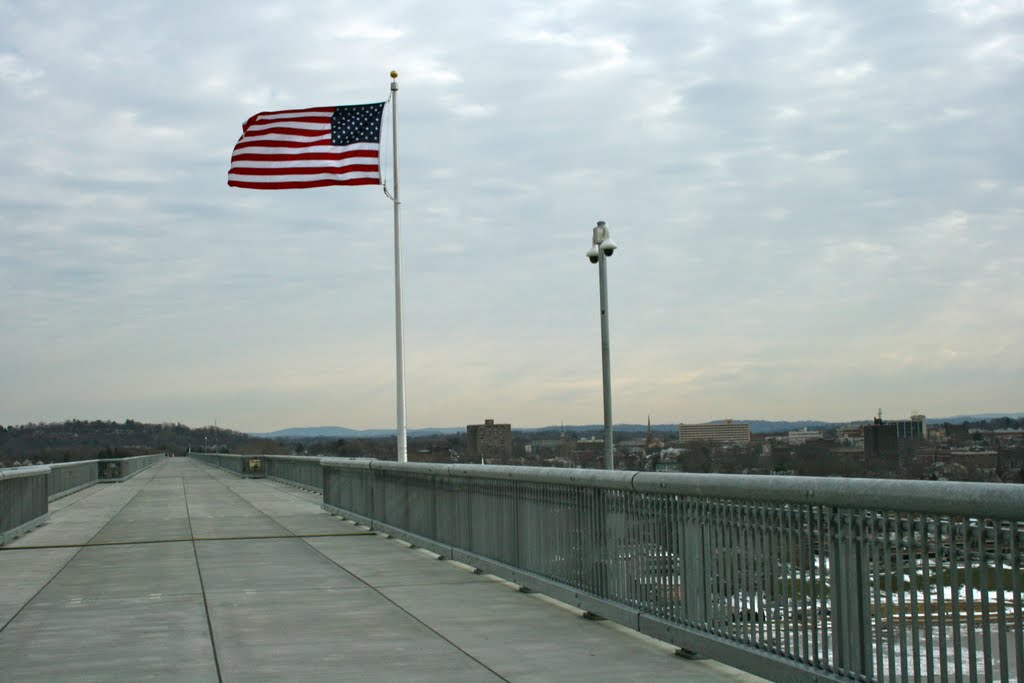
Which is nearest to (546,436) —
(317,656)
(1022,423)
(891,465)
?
(1022,423)

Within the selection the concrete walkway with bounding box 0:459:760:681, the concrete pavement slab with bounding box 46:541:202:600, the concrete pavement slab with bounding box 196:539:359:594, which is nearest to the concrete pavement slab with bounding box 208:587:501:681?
the concrete walkway with bounding box 0:459:760:681

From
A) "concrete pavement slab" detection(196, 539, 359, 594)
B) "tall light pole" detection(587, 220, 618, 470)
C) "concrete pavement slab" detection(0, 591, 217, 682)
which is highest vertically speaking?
"tall light pole" detection(587, 220, 618, 470)

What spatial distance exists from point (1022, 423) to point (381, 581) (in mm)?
19519

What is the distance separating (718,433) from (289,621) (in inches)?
1439

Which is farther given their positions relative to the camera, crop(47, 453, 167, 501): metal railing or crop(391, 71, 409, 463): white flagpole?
crop(47, 453, 167, 501): metal railing

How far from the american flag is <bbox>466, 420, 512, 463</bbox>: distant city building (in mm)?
18283

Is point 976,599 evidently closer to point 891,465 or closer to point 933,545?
point 933,545

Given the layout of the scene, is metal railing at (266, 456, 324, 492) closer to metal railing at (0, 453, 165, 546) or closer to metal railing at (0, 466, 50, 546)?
metal railing at (0, 453, 165, 546)

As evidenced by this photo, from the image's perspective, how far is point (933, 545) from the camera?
Result: 17.9ft

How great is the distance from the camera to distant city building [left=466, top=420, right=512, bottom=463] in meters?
42.0

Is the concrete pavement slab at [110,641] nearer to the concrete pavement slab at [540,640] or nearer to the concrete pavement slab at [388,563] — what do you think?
the concrete pavement slab at [540,640]

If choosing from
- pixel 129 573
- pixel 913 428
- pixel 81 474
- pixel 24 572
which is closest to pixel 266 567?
pixel 129 573

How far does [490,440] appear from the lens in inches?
1677

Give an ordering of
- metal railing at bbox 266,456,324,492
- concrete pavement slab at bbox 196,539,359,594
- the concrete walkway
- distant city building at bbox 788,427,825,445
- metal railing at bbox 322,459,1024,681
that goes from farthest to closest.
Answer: metal railing at bbox 266,456,324,492
distant city building at bbox 788,427,825,445
concrete pavement slab at bbox 196,539,359,594
the concrete walkway
metal railing at bbox 322,459,1024,681
